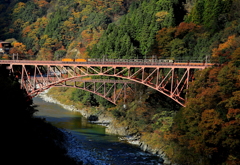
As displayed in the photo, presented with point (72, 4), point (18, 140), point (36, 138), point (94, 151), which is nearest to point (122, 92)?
point (94, 151)

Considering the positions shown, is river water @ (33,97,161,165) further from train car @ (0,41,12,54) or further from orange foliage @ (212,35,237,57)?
train car @ (0,41,12,54)

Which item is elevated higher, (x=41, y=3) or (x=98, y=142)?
(x=41, y=3)

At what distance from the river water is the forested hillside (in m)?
2.65

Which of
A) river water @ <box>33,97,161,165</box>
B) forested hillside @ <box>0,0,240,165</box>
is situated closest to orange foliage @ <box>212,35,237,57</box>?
forested hillside @ <box>0,0,240,165</box>

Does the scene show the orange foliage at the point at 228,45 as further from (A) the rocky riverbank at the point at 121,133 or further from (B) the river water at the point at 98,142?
(B) the river water at the point at 98,142

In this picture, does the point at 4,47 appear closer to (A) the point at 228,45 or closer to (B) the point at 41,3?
(A) the point at 228,45

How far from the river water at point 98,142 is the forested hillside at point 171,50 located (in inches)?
104

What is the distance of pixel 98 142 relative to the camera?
45.2 m

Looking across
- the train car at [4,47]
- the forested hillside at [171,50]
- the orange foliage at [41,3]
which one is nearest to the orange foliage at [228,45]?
the forested hillside at [171,50]

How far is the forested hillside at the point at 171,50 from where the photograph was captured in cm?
3422

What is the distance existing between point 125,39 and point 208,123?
115 ft

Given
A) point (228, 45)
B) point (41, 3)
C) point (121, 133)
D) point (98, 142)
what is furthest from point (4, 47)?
point (41, 3)

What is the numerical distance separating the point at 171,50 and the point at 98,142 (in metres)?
19.3

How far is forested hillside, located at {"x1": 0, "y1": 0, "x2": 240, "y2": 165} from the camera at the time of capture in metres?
34.2
